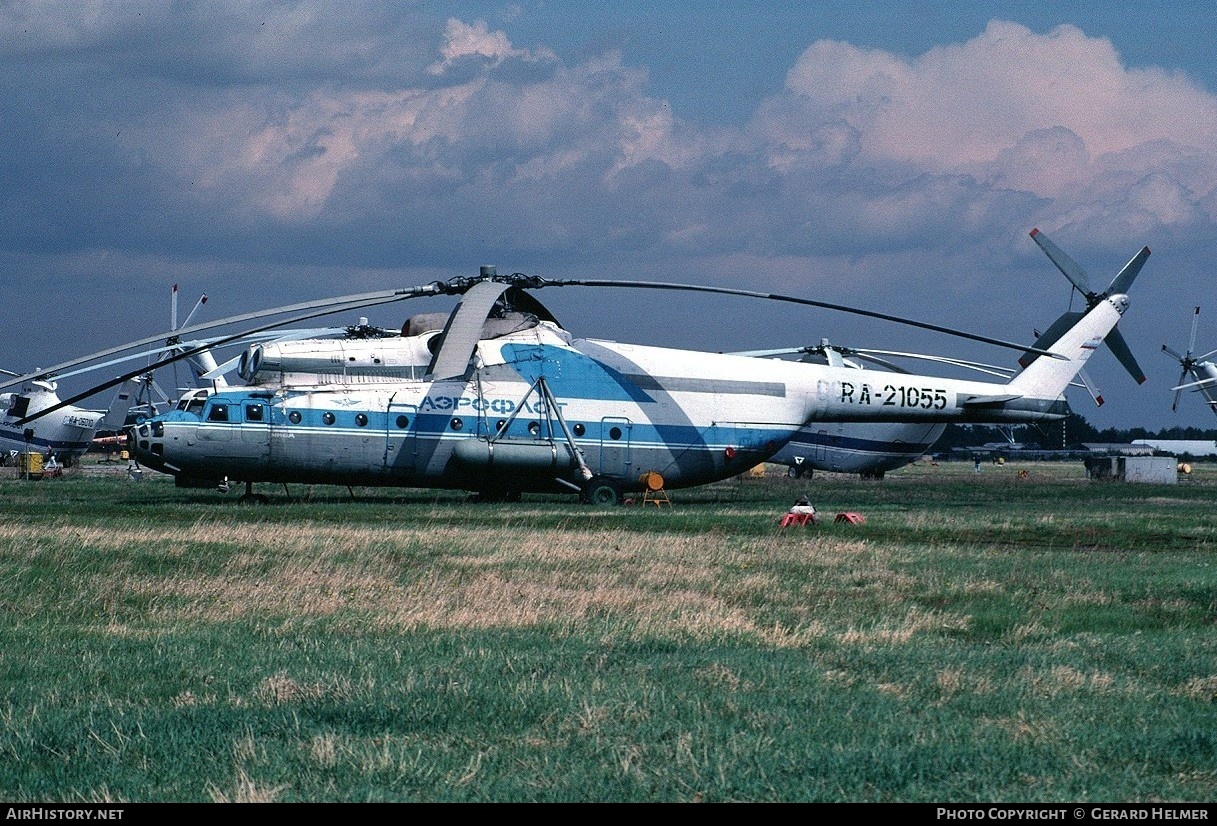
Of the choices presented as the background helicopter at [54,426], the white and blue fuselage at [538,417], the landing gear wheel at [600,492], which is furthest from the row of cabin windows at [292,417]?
the background helicopter at [54,426]

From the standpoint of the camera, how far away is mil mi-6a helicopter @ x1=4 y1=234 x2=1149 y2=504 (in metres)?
34.2

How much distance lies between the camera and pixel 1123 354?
4538 cm

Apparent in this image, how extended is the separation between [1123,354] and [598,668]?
1516 inches

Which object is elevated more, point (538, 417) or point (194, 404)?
point (194, 404)

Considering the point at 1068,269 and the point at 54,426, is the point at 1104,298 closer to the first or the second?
the point at 1068,269

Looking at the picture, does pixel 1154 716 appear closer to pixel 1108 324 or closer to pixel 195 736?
pixel 195 736

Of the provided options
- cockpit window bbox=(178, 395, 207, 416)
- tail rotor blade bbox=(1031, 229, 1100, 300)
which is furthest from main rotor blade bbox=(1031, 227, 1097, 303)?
cockpit window bbox=(178, 395, 207, 416)

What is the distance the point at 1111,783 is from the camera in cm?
773

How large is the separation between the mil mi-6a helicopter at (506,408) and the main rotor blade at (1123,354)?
273 inches

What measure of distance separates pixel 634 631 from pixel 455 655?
7.13 feet

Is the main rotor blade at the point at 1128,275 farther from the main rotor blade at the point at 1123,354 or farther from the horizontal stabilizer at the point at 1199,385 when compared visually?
the horizontal stabilizer at the point at 1199,385

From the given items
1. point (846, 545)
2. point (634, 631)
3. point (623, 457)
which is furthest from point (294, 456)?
point (634, 631)

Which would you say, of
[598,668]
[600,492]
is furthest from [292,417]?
[598,668]

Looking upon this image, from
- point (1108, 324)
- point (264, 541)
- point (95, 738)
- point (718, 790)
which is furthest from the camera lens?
point (1108, 324)
